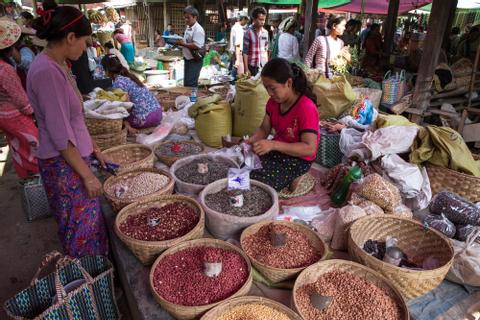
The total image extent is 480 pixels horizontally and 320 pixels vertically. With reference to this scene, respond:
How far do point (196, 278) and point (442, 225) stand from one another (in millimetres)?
1551

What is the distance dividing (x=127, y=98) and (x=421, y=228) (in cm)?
300

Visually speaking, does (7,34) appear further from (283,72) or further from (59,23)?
(283,72)

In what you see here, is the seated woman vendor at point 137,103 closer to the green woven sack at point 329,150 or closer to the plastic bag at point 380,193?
the green woven sack at point 329,150

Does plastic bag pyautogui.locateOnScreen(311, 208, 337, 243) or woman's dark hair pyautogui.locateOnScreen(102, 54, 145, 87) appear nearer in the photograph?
plastic bag pyautogui.locateOnScreen(311, 208, 337, 243)

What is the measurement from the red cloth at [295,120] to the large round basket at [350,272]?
87 centimetres

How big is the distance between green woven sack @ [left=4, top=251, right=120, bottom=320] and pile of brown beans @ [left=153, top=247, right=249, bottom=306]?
34 cm

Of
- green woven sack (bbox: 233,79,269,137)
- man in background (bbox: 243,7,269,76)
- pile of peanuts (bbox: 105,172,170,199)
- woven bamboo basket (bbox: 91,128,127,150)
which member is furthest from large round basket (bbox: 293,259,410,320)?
man in background (bbox: 243,7,269,76)

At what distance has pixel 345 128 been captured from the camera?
3.15 m

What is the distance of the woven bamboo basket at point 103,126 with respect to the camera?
10.3 feet

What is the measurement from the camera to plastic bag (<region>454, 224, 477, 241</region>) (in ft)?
6.45

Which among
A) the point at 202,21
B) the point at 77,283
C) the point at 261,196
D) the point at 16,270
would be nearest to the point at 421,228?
the point at 261,196

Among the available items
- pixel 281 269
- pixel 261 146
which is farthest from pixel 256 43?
pixel 281 269

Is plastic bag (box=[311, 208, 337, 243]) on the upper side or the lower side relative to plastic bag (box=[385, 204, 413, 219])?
lower

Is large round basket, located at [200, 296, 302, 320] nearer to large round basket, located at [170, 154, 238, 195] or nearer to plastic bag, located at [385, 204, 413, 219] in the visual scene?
large round basket, located at [170, 154, 238, 195]
